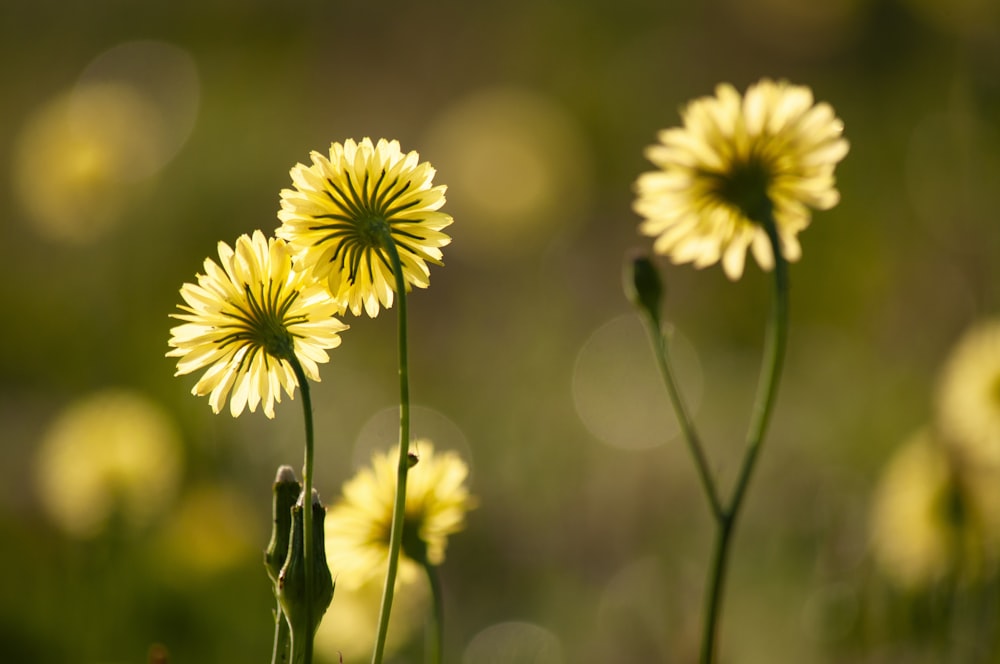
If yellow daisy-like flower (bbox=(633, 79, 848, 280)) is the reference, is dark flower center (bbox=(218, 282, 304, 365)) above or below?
below

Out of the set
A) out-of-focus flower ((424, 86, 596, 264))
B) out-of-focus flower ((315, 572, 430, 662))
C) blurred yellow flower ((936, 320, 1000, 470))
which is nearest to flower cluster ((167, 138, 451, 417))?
out-of-focus flower ((315, 572, 430, 662))

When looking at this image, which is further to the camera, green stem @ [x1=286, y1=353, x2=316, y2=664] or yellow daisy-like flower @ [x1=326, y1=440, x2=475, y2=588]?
yellow daisy-like flower @ [x1=326, y1=440, x2=475, y2=588]

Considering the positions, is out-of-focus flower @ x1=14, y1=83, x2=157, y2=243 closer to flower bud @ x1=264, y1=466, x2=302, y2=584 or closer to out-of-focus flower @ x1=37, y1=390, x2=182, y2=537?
out-of-focus flower @ x1=37, y1=390, x2=182, y2=537

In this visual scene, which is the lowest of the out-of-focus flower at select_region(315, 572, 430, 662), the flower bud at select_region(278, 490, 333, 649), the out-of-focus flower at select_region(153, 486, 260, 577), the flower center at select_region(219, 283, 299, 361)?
the out-of-focus flower at select_region(315, 572, 430, 662)

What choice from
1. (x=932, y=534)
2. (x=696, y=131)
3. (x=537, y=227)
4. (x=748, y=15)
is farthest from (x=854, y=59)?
(x=696, y=131)

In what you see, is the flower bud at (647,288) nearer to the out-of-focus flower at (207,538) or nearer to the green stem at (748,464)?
the green stem at (748,464)

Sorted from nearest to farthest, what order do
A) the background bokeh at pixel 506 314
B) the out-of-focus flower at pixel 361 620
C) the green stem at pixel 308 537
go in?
Answer: the green stem at pixel 308 537
the out-of-focus flower at pixel 361 620
the background bokeh at pixel 506 314

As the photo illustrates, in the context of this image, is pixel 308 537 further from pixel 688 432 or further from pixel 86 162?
pixel 86 162

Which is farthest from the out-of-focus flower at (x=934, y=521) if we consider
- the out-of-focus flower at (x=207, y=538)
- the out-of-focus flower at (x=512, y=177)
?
the out-of-focus flower at (x=512, y=177)
